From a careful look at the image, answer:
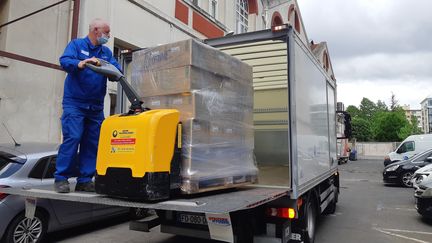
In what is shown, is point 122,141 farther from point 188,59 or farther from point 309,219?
point 309,219

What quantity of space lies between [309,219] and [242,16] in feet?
54.4

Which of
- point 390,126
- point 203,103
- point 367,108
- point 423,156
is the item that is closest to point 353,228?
point 203,103

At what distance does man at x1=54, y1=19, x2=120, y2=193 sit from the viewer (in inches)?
158

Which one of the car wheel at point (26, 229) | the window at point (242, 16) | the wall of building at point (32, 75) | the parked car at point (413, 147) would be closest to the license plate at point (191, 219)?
the car wheel at point (26, 229)

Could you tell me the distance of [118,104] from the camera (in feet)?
18.1

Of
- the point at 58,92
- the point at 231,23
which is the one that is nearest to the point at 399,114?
the point at 231,23

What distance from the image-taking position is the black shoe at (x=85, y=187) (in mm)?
4082

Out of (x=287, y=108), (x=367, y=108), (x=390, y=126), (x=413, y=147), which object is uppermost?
(x=367, y=108)

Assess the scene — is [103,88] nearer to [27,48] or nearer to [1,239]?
[1,239]

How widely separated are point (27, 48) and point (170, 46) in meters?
6.34

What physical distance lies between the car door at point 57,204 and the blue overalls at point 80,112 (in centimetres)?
137

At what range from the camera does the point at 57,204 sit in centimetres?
558

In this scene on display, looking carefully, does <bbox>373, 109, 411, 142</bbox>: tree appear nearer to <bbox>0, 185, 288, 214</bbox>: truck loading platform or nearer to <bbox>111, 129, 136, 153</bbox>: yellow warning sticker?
<bbox>0, 185, 288, 214</bbox>: truck loading platform

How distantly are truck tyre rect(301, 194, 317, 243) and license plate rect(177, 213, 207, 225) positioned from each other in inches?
56.2
